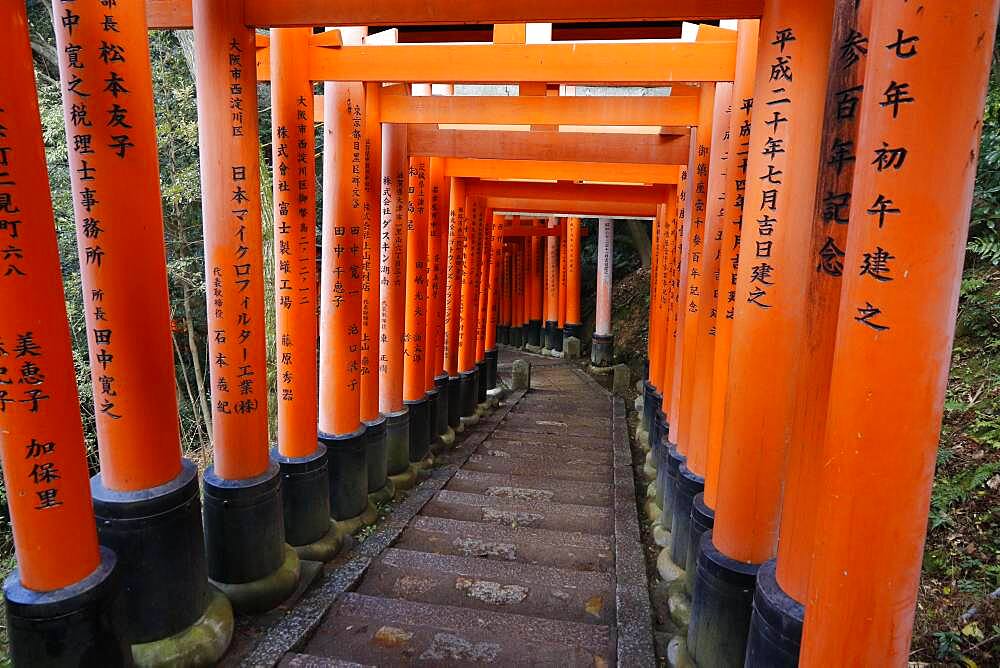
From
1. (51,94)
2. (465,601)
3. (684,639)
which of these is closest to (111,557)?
(465,601)

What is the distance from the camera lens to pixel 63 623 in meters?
2.67

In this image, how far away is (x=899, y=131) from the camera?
1.66 metres

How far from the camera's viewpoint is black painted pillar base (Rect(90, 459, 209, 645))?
3.15 m

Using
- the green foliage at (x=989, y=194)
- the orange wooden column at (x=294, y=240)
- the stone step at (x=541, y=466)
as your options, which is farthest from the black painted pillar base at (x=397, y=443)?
the green foliage at (x=989, y=194)

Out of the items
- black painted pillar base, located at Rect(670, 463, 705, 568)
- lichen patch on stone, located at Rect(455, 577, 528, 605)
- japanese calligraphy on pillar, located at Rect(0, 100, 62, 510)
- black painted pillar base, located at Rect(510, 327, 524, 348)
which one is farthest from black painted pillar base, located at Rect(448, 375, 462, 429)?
black painted pillar base, located at Rect(510, 327, 524, 348)

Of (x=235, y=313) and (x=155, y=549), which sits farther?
(x=235, y=313)

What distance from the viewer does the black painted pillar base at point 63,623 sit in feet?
8.68

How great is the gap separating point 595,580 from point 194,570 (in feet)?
9.22

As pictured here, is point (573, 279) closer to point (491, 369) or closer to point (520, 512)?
point (491, 369)

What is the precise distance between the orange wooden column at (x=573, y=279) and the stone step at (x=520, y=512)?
12.6 meters

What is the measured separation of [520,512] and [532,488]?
0.82 meters

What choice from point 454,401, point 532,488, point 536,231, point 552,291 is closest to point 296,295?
point 532,488

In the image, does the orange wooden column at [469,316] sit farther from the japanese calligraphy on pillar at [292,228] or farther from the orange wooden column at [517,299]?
the orange wooden column at [517,299]

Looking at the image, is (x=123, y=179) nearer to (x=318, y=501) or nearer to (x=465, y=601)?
(x=318, y=501)
